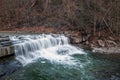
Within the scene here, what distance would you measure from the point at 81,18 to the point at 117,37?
3558mm

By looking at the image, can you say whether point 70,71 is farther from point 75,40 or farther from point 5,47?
point 75,40

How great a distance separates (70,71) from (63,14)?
9433mm

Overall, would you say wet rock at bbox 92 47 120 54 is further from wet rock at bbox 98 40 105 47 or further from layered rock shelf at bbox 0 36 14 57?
layered rock shelf at bbox 0 36 14 57

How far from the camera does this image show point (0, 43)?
10.1m

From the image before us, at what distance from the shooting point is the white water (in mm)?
10531

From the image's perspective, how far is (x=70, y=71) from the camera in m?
8.91

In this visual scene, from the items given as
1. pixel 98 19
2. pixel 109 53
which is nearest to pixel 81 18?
pixel 98 19

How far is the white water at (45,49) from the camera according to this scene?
34.6ft

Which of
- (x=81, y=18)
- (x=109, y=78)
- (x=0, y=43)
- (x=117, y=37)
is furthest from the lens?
(x=81, y=18)

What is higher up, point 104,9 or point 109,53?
point 104,9

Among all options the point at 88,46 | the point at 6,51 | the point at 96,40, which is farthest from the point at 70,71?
the point at 96,40

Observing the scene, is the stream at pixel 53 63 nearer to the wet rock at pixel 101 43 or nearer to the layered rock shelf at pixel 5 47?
the layered rock shelf at pixel 5 47

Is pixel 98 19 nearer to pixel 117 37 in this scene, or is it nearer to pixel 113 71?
pixel 117 37

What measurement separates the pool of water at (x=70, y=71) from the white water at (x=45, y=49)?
2.03 feet
